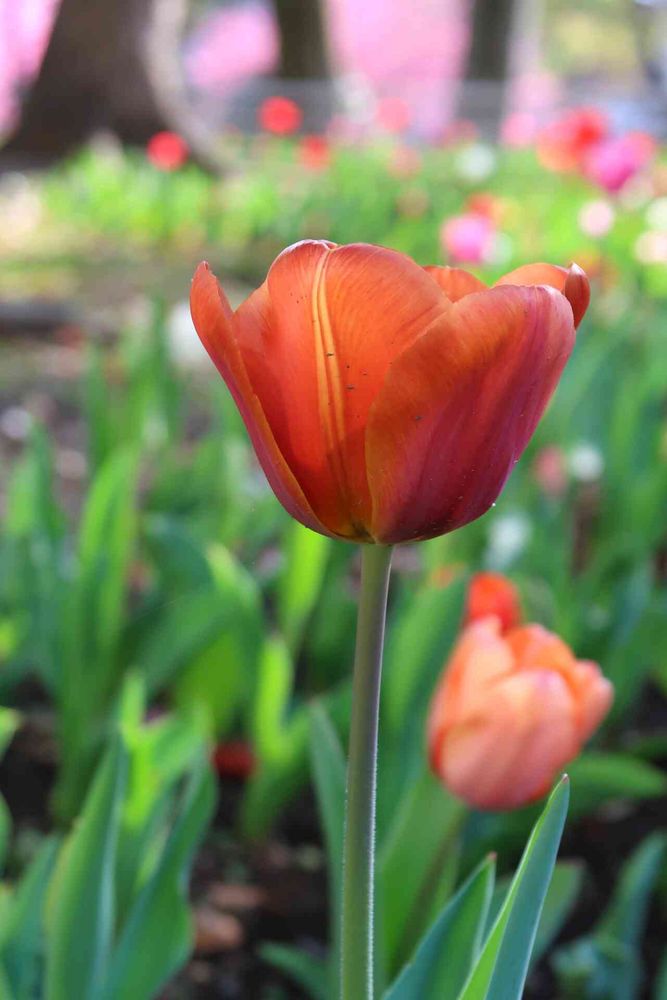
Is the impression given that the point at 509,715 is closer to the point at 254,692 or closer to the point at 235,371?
the point at 235,371

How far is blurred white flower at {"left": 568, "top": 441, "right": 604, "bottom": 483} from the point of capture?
172cm

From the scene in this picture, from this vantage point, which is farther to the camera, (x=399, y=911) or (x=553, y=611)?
(x=553, y=611)

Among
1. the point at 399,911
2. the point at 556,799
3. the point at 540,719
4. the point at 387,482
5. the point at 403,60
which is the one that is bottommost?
the point at 403,60

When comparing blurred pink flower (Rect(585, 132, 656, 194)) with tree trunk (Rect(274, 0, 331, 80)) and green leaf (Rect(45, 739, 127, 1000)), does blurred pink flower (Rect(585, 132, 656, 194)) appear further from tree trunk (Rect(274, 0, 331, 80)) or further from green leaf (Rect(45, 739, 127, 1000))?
tree trunk (Rect(274, 0, 331, 80))

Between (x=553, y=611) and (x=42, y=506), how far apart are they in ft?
2.07

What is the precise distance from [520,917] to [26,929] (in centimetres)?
47

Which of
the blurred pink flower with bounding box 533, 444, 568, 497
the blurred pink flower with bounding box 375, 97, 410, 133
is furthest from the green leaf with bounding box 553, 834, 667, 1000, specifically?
the blurred pink flower with bounding box 375, 97, 410, 133

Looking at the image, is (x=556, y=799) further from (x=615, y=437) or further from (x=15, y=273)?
(x=15, y=273)

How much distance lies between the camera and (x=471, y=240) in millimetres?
2438

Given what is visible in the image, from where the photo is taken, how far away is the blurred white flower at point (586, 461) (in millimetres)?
1725

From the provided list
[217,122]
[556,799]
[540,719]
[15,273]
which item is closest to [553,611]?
[540,719]

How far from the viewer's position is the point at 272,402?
0.43m

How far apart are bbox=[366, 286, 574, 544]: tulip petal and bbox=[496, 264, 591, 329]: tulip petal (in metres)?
0.03

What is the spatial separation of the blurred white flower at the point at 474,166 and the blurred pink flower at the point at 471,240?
283cm
